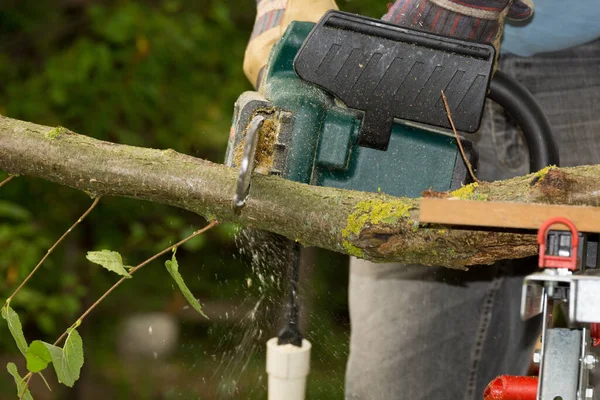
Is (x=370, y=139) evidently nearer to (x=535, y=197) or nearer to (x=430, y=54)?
(x=430, y=54)

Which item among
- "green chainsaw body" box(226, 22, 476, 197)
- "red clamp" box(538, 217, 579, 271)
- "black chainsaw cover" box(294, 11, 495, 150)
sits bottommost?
"red clamp" box(538, 217, 579, 271)

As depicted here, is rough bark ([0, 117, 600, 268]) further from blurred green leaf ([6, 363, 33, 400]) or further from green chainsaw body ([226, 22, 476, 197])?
blurred green leaf ([6, 363, 33, 400])

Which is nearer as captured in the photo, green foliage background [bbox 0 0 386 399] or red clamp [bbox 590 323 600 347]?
red clamp [bbox 590 323 600 347]

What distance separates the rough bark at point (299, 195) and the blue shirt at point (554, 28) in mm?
482

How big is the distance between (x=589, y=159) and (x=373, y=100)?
0.55 metres

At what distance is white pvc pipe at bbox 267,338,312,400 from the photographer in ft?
3.88

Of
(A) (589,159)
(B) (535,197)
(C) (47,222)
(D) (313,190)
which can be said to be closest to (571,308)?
(B) (535,197)

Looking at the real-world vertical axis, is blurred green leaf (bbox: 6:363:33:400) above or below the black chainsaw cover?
below

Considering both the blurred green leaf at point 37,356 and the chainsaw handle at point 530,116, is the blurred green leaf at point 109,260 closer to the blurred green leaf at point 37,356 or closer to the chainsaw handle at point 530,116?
the blurred green leaf at point 37,356

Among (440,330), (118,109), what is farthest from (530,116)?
(118,109)

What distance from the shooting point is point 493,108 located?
1.37 meters

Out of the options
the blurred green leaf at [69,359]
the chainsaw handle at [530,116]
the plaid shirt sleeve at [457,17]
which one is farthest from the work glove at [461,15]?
the blurred green leaf at [69,359]

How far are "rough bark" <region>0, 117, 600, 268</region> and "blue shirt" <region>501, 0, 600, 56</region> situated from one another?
48cm

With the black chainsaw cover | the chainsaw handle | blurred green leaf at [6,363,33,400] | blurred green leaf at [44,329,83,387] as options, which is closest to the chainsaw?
the black chainsaw cover
